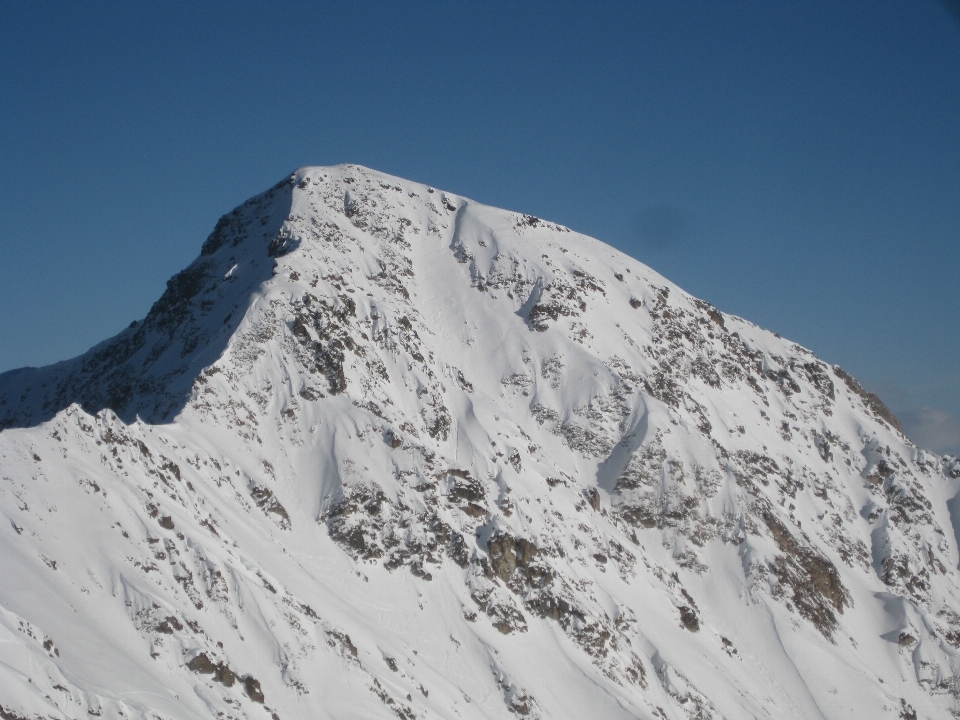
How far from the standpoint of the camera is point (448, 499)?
65.4 m

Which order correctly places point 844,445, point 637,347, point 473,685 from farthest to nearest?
1. point 844,445
2. point 637,347
3. point 473,685

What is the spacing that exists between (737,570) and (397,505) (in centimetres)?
2977

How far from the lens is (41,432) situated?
49875 mm

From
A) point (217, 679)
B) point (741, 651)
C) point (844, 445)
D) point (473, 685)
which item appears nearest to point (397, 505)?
point (473, 685)

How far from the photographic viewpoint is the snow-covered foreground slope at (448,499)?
46.0 meters

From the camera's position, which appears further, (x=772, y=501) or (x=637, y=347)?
(x=637, y=347)

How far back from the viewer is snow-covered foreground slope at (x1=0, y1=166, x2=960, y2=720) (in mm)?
46000

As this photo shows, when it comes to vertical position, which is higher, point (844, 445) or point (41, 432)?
point (844, 445)

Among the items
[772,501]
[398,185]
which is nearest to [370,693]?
[772,501]

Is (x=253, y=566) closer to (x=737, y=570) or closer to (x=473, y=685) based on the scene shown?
(x=473, y=685)

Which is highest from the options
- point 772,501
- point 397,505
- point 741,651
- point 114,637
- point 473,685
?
point 772,501

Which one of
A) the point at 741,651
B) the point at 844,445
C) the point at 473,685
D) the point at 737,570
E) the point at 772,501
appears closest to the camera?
the point at 473,685

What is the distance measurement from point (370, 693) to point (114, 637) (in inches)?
545

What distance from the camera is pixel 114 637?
135 feet
